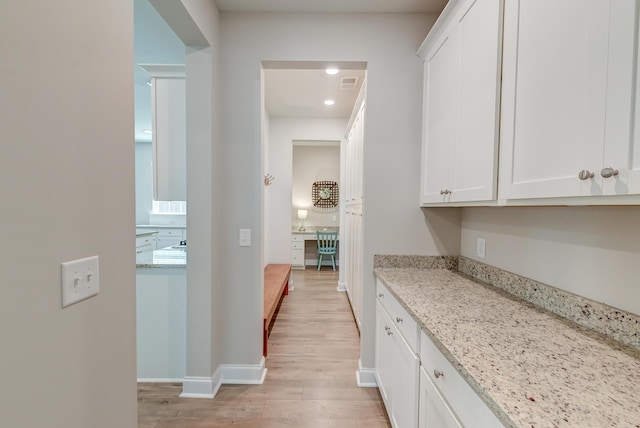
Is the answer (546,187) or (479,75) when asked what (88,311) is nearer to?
(546,187)

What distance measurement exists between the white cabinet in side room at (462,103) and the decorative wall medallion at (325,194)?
16.2ft

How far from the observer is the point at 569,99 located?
2.86 feet

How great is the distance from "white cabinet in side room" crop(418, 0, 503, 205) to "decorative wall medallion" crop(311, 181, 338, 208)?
4.92 m

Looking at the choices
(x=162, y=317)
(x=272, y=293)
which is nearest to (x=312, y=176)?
(x=272, y=293)

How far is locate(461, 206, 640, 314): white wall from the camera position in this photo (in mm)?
977

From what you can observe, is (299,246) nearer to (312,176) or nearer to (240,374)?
(312,176)

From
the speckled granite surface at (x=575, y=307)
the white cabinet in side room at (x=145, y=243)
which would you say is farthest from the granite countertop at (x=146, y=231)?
the speckled granite surface at (x=575, y=307)

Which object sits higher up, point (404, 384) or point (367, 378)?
point (404, 384)

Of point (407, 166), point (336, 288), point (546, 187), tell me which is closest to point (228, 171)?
point (407, 166)

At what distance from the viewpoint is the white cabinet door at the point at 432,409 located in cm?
95

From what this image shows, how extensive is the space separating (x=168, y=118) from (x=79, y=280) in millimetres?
1611

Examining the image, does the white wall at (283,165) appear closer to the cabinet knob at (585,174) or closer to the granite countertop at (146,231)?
the granite countertop at (146,231)

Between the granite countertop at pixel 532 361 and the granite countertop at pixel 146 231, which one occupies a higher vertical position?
the granite countertop at pixel 532 361

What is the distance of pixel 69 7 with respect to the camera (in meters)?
0.78
